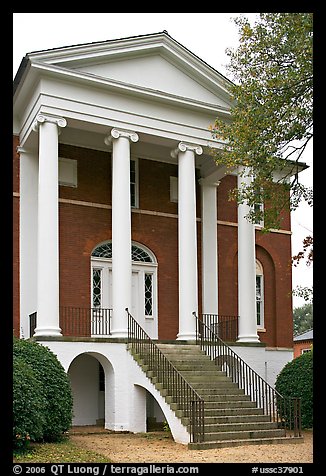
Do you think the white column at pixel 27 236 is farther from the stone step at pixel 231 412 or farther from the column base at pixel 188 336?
the stone step at pixel 231 412

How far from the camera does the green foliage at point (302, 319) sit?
86.4 meters

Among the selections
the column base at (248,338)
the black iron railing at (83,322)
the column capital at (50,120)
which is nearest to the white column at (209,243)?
the column base at (248,338)

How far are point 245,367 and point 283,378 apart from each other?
Answer: 53.1 inches

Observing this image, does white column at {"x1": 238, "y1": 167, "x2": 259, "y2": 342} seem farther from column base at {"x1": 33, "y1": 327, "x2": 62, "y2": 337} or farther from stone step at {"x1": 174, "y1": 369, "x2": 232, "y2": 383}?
column base at {"x1": 33, "y1": 327, "x2": 62, "y2": 337}

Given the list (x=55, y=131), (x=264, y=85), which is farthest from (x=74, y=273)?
(x=264, y=85)

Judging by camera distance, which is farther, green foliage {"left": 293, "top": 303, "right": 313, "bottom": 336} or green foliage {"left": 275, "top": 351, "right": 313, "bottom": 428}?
green foliage {"left": 293, "top": 303, "right": 313, "bottom": 336}

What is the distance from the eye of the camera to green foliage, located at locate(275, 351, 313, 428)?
20.9 m

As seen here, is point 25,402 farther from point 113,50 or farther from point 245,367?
point 113,50

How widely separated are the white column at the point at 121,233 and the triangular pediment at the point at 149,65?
1.84 m

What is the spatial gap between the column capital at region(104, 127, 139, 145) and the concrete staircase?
6.39 meters

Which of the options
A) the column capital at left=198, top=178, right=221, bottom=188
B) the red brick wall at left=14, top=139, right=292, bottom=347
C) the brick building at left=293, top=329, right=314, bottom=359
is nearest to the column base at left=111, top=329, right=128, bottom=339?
the red brick wall at left=14, top=139, right=292, bottom=347

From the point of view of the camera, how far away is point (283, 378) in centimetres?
2206

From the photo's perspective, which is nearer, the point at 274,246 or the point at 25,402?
the point at 25,402

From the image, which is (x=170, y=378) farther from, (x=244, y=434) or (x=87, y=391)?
(x=87, y=391)
